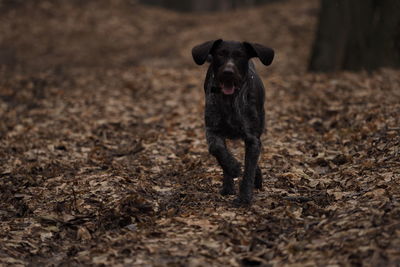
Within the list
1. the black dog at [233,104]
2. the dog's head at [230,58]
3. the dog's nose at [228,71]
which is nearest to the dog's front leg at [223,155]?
the black dog at [233,104]

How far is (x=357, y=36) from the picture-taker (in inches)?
561

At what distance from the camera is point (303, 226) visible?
5.58 metres

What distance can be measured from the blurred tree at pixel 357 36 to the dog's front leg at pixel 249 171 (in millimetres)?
8824

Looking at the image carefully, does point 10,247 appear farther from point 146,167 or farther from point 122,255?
point 146,167

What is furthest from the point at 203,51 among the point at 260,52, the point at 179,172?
the point at 179,172

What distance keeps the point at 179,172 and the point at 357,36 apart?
8210 millimetres

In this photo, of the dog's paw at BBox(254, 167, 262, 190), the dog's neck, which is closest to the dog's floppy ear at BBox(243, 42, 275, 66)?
the dog's neck

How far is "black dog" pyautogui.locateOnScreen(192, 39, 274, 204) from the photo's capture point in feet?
19.5

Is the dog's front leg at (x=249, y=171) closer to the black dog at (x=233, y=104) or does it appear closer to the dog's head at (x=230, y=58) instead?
the black dog at (x=233, y=104)

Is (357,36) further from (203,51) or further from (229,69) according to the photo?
(229,69)

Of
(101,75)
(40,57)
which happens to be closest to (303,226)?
(101,75)

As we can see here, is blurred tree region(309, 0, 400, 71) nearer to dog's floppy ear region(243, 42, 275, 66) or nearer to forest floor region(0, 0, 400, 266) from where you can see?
forest floor region(0, 0, 400, 266)

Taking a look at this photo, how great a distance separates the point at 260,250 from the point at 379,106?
5946 mm

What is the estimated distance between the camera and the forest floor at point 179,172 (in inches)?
206
